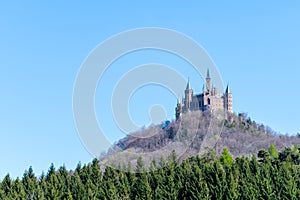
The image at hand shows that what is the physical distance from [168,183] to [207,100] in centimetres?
5243

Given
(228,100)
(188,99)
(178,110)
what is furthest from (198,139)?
(228,100)

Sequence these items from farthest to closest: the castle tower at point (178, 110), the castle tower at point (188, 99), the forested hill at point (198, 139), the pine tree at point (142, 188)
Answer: the castle tower at point (188, 99), the castle tower at point (178, 110), the forested hill at point (198, 139), the pine tree at point (142, 188)

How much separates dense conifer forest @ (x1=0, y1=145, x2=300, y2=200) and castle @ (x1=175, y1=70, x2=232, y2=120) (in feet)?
130

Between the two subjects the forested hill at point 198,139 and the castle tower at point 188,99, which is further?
the castle tower at point 188,99

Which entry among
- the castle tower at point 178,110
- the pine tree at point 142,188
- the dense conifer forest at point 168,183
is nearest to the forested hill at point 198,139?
the castle tower at point 178,110

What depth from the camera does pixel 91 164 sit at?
151ft

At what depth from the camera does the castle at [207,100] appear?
8774 cm

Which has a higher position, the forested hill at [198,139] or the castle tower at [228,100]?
the castle tower at [228,100]

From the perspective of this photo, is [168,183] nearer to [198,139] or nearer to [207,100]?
[198,139]

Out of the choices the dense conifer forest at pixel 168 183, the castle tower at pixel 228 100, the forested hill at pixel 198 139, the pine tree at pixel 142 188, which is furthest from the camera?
the castle tower at pixel 228 100

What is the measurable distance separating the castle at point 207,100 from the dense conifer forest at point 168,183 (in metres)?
39.6

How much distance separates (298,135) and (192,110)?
1629 centimetres

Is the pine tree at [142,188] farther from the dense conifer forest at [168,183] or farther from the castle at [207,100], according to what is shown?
the castle at [207,100]

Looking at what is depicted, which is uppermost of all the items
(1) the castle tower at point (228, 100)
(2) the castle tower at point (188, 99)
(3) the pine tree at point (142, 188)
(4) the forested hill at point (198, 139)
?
(1) the castle tower at point (228, 100)
